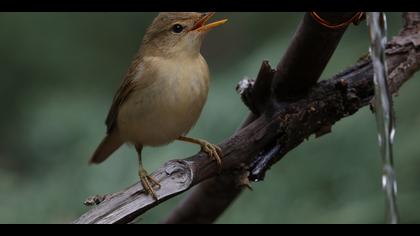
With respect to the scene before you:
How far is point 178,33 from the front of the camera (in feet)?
11.9

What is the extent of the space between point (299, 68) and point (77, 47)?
2373mm

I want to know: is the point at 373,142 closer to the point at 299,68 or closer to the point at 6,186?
the point at 299,68

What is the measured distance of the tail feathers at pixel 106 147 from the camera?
154 inches

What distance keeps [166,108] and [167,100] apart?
0.03 m

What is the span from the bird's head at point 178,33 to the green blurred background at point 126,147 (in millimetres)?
629

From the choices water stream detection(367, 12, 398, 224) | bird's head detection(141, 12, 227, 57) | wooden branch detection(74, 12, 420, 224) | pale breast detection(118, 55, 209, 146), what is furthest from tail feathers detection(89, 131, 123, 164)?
water stream detection(367, 12, 398, 224)

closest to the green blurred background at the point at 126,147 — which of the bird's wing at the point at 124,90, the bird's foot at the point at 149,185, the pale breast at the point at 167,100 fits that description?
the bird's wing at the point at 124,90

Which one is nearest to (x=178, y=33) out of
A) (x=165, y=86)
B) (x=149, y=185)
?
(x=165, y=86)

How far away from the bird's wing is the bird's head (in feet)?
0.30

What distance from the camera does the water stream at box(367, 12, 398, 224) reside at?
113 inches

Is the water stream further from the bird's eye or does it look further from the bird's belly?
the bird's eye

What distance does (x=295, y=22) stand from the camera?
15.5 feet

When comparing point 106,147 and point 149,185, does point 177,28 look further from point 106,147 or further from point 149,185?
point 149,185

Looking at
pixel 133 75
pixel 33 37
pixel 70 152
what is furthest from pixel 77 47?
pixel 133 75
